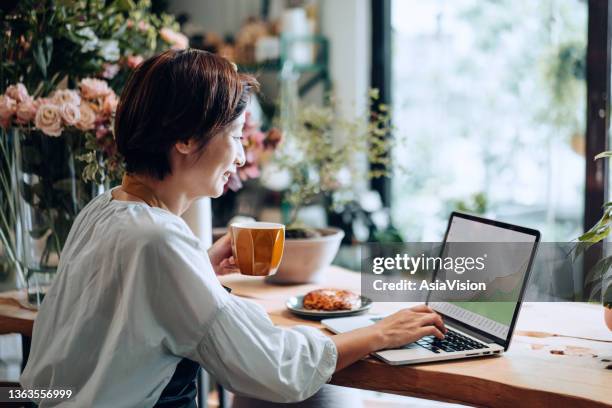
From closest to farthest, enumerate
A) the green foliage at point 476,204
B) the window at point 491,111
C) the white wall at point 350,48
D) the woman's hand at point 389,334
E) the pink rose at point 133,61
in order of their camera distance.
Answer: the woman's hand at point 389,334
the pink rose at point 133,61
the window at point 491,111
the green foliage at point 476,204
the white wall at point 350,48

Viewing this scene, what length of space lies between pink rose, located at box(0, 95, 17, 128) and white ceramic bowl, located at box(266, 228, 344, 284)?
705 mm

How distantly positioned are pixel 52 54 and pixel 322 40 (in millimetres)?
1934

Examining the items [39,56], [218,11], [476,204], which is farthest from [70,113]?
[218,11]

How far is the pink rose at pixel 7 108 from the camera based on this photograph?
4.97ft

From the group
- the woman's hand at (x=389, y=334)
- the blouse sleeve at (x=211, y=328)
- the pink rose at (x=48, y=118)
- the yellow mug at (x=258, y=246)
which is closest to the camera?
the blouse sleeve at (x=211, y=328)

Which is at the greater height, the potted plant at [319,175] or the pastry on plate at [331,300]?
the potted plant at [319,175]

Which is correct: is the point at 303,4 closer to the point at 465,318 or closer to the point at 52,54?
the point at 52,54

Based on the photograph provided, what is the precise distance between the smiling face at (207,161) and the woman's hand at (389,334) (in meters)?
0.35

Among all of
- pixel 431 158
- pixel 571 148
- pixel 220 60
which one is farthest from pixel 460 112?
pixel 220 60

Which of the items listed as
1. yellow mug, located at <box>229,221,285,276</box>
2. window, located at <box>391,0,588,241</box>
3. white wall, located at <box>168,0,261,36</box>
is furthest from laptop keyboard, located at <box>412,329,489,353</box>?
white wall, located at <box>168,0,261,36</box>

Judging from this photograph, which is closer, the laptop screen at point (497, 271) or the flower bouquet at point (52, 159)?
the laptop screen at point (497, 271)

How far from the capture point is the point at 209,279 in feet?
3.47

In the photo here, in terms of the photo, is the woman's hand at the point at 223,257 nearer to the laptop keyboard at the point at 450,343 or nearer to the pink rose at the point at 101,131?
the pink rose at the point at 101,131

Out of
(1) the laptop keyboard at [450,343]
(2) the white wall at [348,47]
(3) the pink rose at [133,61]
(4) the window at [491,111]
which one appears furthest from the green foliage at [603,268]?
(2) the white wall at [348,47]
